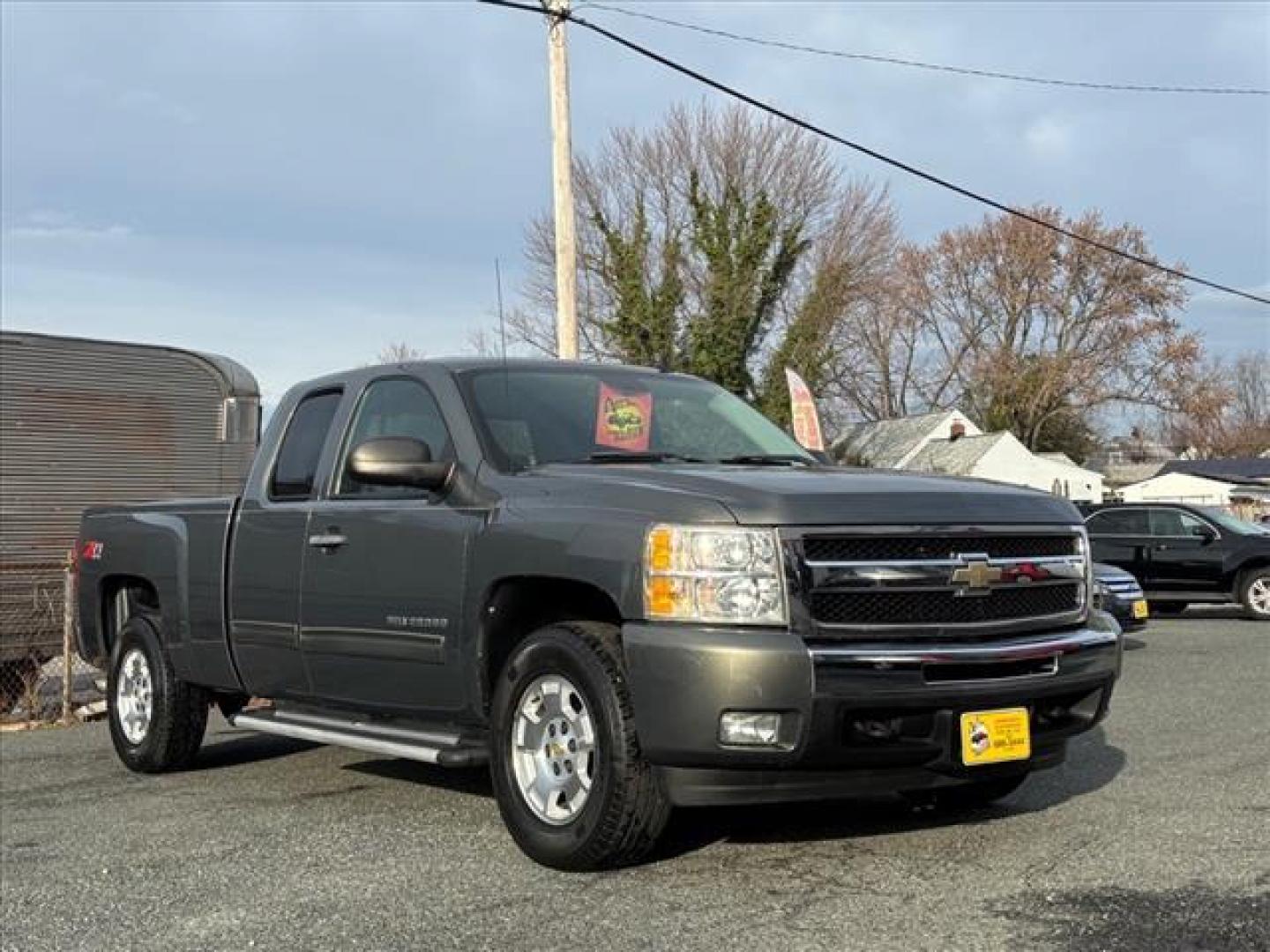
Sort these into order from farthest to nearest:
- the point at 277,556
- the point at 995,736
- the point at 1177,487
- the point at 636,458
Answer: the point at 1177,487, the point at 277,556, the point at 636,458, the point at 995,736

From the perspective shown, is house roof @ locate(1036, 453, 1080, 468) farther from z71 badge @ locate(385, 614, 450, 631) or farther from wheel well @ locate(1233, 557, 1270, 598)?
z71 badge @ locate(385, 614, 450, 631)

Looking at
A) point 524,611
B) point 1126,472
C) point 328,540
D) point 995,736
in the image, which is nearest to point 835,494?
point 995,736

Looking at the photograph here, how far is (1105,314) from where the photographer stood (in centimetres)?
6172

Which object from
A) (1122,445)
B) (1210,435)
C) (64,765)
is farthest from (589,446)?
(1122,445)

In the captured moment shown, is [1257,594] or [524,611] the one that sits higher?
[524,611]

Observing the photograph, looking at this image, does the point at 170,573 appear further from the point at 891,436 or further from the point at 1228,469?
the point at 1228,469

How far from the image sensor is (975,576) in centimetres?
481

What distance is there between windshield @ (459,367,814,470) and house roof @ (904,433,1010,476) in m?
49.2

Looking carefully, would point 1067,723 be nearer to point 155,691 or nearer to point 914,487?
point 914,487

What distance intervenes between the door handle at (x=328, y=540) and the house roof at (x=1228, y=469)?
240ft

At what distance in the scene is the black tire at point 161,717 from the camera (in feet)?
24.2

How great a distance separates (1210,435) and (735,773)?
9632 centimetres

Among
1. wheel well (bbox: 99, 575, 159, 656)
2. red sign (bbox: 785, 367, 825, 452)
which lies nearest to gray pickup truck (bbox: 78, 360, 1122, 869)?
wheel well (bbox: 99, 575, 159, 656)

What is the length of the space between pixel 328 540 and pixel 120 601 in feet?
8.86
